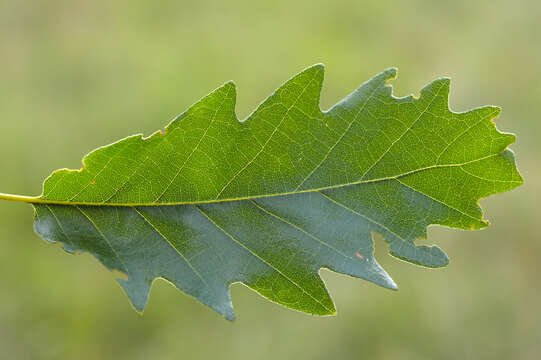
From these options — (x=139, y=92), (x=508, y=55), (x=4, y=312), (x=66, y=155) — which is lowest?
(x=4, y=312)

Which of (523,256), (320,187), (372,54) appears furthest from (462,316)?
(320,187)

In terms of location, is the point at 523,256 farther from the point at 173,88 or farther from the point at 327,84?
the point at 173,88

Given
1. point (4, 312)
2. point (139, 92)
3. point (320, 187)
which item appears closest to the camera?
point (320, 187)

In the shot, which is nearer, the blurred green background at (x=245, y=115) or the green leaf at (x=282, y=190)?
the green leaf at (x=282, y=190)

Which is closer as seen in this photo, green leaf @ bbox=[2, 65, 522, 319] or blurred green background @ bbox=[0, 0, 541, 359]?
green leaf @ bbox=[2, 65, 522, 319]

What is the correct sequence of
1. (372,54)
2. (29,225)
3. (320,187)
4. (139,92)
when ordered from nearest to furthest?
(320,187)
(29,225)
(139,92)
(372,54)

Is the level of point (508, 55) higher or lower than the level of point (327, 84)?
higher
